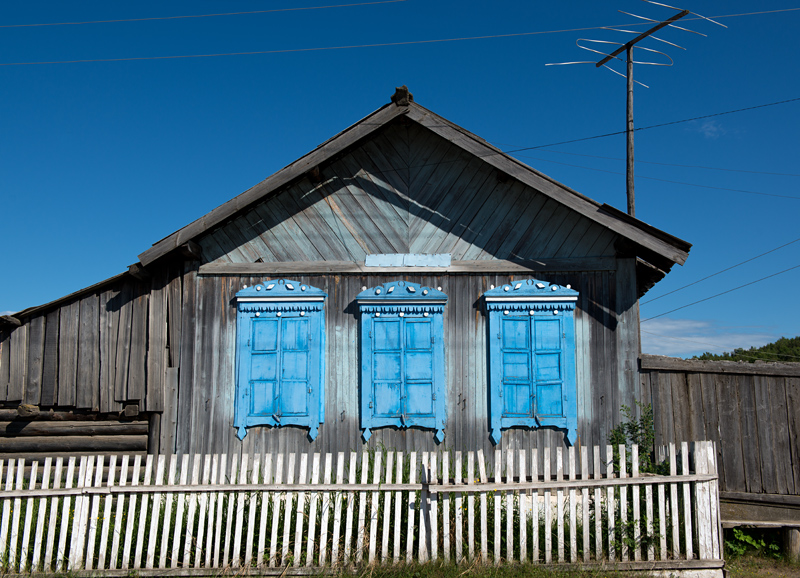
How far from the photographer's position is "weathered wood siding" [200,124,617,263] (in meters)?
7.61

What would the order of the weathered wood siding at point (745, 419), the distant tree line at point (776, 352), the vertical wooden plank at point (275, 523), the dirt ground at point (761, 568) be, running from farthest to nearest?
the distant tree line at point (776, 352)
the weathered wood siding at point (745, 419)
the dirt ground at point (761, 568)
the vertical wooden plank at point (275, 523)

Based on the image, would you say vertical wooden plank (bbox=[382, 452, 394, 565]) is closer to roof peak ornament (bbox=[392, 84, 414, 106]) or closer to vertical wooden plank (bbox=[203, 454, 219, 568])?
vertical wooden plank (bbox=[203, 454, 219, 568])

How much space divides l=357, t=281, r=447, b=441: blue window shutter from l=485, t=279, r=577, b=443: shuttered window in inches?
27.7

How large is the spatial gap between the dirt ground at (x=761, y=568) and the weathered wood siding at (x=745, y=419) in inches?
31.0

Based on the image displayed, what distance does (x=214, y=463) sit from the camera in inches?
217

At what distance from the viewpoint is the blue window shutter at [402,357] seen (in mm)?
7297

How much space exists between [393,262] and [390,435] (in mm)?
2290

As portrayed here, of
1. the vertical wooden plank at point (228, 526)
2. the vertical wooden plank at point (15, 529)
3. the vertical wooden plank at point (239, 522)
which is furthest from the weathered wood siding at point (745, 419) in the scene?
the vertical wooden plank at point (15, 529)

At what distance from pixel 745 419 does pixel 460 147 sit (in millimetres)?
4871

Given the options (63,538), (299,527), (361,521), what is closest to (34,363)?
(63,538)

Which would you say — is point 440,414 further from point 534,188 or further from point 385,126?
point 385,126

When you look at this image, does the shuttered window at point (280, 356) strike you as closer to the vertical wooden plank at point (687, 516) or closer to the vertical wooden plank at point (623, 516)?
the vertical wooden plank at point (623, 516)

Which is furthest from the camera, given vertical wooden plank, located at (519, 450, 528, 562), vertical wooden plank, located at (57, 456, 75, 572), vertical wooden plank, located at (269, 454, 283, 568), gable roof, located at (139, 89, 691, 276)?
gable roof, located at (139, 89, 691, 276)

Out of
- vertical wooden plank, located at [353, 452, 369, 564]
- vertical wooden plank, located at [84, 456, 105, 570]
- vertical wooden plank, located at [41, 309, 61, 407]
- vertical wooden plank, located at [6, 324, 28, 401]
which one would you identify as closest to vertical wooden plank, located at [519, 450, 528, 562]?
vertical wooden plank, located at [353, 452, 369, 564]
